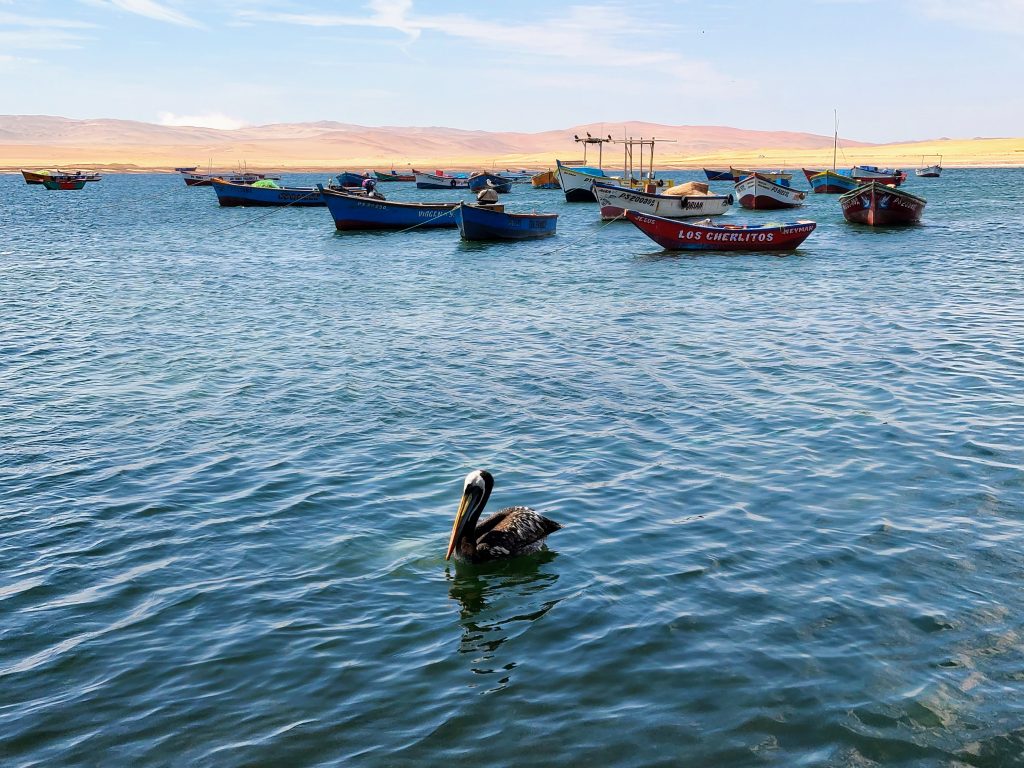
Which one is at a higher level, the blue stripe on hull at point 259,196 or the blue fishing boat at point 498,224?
the blue stripe on hull at point 259,196

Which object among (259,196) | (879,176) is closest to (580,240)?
(259,196)

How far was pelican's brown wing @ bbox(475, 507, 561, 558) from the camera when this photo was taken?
347 inches

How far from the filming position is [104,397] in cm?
1477

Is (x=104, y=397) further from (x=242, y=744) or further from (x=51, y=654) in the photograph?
(x=242, y=744)

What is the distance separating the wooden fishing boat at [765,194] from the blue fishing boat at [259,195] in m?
30.7

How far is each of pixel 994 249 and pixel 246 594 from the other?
35681mm

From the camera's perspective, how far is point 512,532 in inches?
347

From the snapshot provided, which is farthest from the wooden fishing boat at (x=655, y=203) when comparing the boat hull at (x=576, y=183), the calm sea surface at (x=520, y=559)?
the calm sea surface at (x=520, y=559)

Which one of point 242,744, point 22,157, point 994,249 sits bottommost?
point 242,744

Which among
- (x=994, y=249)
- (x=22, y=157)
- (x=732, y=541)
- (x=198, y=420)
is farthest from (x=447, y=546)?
(x=22, y=157)

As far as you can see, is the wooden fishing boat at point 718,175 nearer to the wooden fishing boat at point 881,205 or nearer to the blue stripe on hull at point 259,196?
the blue stripe on hull at point 259,196

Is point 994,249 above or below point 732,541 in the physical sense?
above

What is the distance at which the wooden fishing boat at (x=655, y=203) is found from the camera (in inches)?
1784

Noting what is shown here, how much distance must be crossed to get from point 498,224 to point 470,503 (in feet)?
109
